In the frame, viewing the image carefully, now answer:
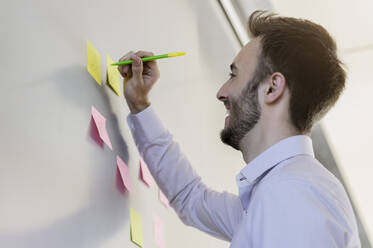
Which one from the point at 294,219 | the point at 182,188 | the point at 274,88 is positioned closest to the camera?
the point at 294,219

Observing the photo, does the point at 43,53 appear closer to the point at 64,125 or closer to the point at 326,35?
the point at 64,125

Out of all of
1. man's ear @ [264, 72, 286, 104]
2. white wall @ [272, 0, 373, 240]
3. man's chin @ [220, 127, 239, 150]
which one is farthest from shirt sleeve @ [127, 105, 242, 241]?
white wall @ [272, 0, 373, 240]

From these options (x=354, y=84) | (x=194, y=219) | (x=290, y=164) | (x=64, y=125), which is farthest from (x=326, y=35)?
(x=354, y=84)

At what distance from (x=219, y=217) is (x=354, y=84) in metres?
1.80

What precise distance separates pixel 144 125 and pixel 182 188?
0.20 meters

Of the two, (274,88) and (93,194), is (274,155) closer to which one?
(274,88)

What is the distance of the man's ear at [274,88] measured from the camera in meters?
1.15

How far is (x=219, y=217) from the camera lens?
4.05 ft

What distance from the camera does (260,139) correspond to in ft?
3.76

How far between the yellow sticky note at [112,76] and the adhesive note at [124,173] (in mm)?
158

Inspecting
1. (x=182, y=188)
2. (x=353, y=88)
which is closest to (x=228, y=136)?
(x=182, y=188)

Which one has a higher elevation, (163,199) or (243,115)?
(243,115)

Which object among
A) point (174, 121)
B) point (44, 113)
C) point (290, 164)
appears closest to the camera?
point (44, 113)

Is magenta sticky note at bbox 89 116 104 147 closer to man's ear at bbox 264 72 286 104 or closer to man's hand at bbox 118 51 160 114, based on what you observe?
man's hand at bbox 118 51 160 114
